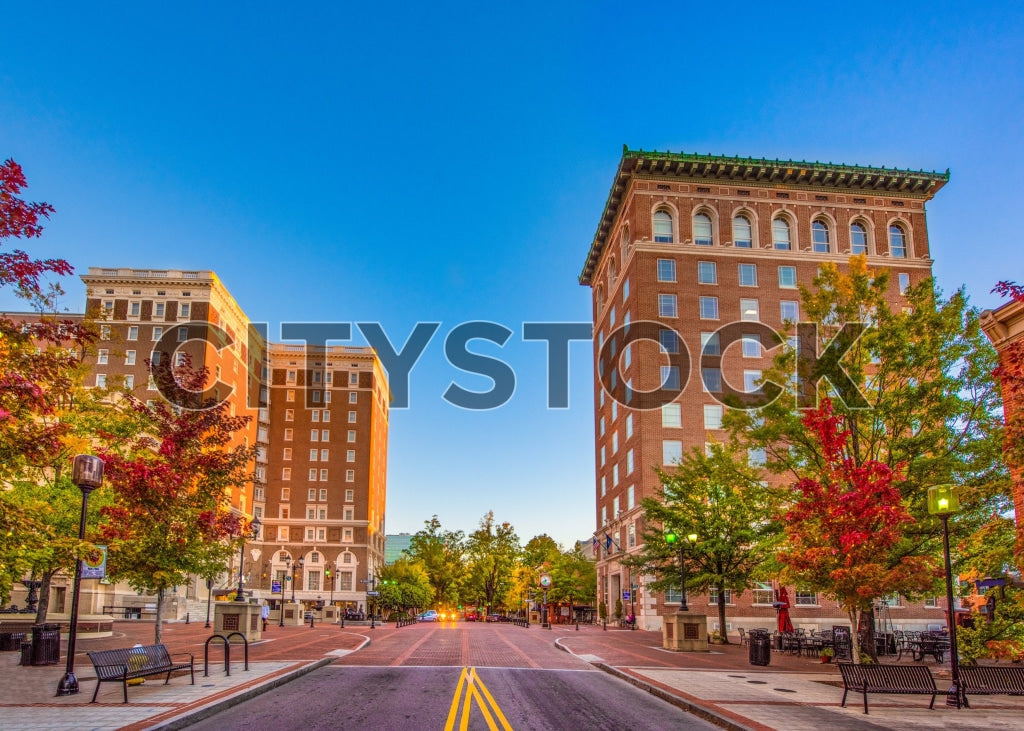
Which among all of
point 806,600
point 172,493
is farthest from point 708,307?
point 172,493

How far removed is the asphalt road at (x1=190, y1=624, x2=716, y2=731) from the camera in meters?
13.3

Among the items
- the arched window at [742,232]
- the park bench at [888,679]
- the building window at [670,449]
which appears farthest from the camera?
the arched window at [742,232]

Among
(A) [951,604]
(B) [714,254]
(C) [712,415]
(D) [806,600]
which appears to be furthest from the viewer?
(B) [714,254]

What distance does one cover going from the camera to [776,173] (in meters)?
66.0

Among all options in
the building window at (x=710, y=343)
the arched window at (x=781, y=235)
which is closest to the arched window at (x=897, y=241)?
the arched window at (x=781, y=235)

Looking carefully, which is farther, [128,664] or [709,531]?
[709,531]

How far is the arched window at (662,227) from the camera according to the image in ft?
213

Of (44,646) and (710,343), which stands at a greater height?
(710,343)

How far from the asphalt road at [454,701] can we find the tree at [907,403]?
9208 mm

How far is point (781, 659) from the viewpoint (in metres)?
29.3

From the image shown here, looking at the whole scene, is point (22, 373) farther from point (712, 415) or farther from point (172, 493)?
point (712, 415)

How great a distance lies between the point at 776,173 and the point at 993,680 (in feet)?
181

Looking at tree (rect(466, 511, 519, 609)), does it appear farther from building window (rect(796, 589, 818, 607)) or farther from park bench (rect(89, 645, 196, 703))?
park bench (rect(89, 645, 196, 703))

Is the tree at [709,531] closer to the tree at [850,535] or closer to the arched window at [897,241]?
the tree at [850,535]
